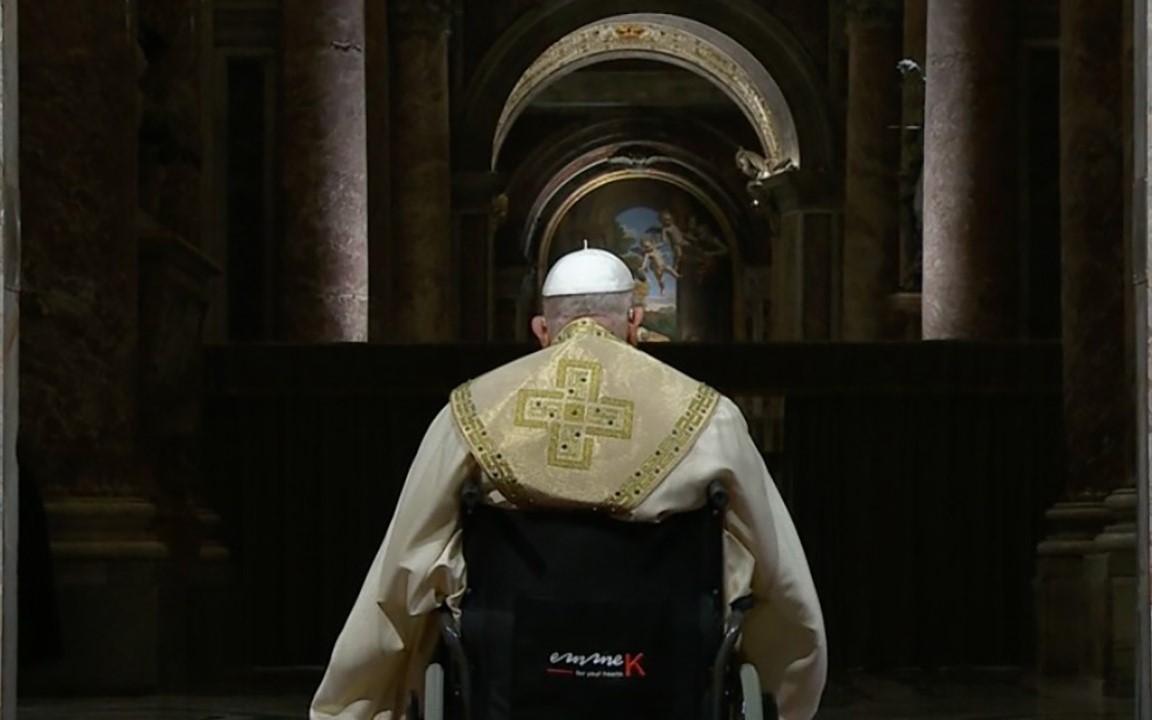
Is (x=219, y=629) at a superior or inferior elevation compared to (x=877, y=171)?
inferior

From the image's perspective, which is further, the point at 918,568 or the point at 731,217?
the point at 731,217

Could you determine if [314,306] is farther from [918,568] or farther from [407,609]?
[407,609]

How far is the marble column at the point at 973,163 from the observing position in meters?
17.3

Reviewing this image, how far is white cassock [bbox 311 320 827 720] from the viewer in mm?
4793

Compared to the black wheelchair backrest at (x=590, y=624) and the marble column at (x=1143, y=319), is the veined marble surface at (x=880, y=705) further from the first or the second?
the black wheelchair backrest at (x=590, y=624)

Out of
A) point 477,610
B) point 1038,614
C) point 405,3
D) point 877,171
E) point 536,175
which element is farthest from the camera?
point 536,175

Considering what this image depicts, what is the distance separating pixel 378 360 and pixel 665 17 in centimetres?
1413

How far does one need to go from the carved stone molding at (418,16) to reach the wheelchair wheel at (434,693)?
20.3m

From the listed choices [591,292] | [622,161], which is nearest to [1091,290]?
[591,292]

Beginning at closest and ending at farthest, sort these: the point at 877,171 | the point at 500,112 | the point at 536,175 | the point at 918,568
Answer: the point at 918,568 < the point at 877,171 < the point at 500,112 < the point at 536,175

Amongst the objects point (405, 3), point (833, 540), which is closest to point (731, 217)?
point (405, 3)

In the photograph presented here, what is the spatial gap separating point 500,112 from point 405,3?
314 cm

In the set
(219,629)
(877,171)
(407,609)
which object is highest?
(877,171)

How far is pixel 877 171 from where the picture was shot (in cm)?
2316
